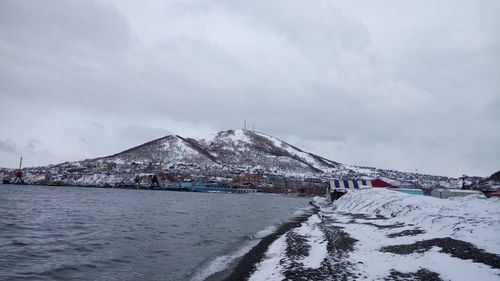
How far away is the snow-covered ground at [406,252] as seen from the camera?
12.2m

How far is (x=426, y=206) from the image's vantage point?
2852cm

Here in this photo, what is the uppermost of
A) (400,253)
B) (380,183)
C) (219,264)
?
(380,183)

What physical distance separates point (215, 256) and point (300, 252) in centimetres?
585

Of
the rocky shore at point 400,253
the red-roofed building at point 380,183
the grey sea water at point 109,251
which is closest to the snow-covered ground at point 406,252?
the rocky shore at point 400,253

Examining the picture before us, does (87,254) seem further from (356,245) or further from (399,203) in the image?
(399,203)

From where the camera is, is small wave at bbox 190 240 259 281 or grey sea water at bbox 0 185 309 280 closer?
grey sea water at bbox 0 185 309 280

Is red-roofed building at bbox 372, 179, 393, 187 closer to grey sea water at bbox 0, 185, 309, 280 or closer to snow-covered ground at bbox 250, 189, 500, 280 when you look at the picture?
grey sea water at bbox 0, 185, 309, 280

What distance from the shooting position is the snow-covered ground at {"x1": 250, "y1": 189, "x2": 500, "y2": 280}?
1218 cm

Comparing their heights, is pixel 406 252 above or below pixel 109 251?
above

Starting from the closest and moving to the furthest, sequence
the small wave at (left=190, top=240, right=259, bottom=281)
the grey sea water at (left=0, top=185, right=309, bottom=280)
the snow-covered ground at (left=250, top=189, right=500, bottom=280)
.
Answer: the snow-covered ground at (left=250, top=189, right=500, bottom=280) < the grey sea water at (left=0, top=185, right=309, bottom=280) < the small wave at (left=190, top=240, right=259, bottom=281)

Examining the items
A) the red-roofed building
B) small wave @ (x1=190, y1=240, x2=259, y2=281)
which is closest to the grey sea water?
small wave @ (x1=190, y1=240, x2=259, y2=281)

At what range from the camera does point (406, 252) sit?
15.6 m

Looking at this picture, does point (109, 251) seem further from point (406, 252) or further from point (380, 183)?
point (380, 183)

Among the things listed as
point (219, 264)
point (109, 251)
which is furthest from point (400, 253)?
point (109, 251)
